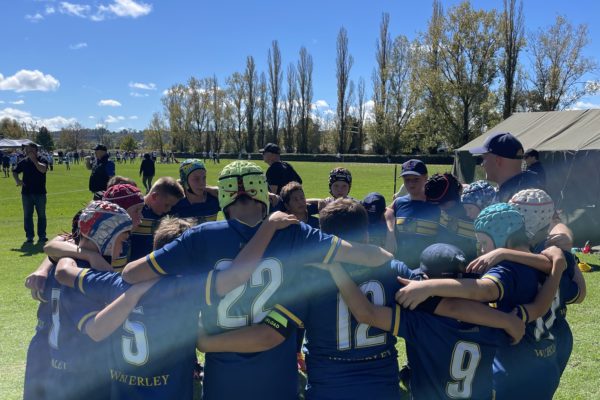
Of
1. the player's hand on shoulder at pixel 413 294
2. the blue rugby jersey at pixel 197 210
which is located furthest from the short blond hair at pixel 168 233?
the blue rugby jersey at pixel 197 210

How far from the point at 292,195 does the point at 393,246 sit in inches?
43.4

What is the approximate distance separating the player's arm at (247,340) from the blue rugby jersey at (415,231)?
2401 mm

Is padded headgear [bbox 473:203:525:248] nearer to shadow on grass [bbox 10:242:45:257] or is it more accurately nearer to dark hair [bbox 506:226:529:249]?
dark hair [bbox 506:226:529:249]

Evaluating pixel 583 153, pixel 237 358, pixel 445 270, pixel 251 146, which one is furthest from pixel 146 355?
pixel 251 146

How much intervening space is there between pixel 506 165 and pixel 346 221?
2.16 meters

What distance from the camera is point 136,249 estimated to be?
4496mm

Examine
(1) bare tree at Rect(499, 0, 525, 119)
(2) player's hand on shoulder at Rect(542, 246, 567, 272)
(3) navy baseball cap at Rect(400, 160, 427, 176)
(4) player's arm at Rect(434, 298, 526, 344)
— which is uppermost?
(1) bare tree at Rect(499, 0, 525, 119)

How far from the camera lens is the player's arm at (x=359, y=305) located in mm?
2234

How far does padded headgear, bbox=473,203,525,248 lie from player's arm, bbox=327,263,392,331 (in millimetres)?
724

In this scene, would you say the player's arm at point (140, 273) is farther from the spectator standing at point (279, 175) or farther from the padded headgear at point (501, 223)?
the spectator standing at point (279, 175)

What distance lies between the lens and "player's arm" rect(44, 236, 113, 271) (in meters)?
2.38

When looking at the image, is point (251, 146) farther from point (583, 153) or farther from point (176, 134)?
point (583, 153)

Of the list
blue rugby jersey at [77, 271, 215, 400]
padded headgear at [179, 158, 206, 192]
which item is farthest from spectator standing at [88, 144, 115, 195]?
blue rugby jersey at [77, 271, 215, 400]

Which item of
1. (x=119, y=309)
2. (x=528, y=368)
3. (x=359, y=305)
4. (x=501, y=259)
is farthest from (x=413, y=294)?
(x=119, y=309)
